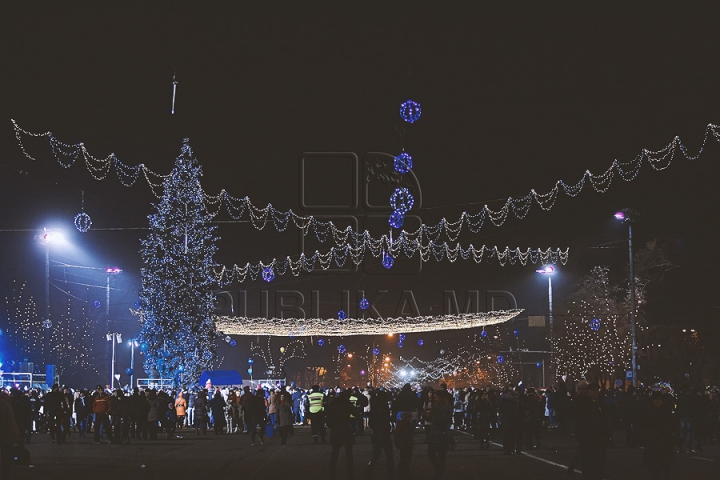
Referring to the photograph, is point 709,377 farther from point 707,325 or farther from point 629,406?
point 629,406

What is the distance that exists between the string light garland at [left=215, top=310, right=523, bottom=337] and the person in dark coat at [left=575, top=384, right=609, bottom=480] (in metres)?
31.8

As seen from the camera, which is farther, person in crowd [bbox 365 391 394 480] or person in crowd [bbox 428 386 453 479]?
person in crowd [bbox 365 391 394 480]

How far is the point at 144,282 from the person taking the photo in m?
52.3

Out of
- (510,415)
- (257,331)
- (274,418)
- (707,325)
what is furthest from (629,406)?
(257,331)

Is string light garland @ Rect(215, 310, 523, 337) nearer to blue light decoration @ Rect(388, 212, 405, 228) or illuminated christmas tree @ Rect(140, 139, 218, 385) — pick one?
illuminated christmas tree @ Rect(140, 139, 218, 385)

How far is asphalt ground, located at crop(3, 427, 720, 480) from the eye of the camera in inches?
738

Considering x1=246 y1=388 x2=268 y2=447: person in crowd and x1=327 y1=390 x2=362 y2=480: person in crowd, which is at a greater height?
x1=327 y1=390 x2=362 y2=480: person in crowd

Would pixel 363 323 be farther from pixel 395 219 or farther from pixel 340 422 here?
pixel 340 422

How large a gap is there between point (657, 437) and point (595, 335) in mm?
49894

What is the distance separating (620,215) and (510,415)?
20.6 m

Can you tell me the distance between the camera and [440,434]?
1714 cm

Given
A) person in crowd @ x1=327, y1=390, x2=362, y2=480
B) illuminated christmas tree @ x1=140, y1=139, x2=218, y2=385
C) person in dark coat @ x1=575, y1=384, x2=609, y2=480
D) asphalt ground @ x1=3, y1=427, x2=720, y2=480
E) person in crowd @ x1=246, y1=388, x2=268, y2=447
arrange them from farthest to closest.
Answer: illuminated christmas tree @ x1=140, y1=139, x2=218, y2=385 < person in crowd @ x1=246, y1=388, x2=268, y2=447 < asphalt ground @ x1=3, y1=427, x2=720, y2=480 < person in crowd @ x1=327, y1=390, x2=362, y2=480 < person in dark coat @ x1=575, y1=384, x2=609, y2=480

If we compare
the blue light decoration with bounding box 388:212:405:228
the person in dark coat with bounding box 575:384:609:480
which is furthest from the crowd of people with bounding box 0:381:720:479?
the blue light decoration with bounding box 388:212:405:228

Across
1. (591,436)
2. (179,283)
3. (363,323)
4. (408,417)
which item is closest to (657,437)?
(591,436)
